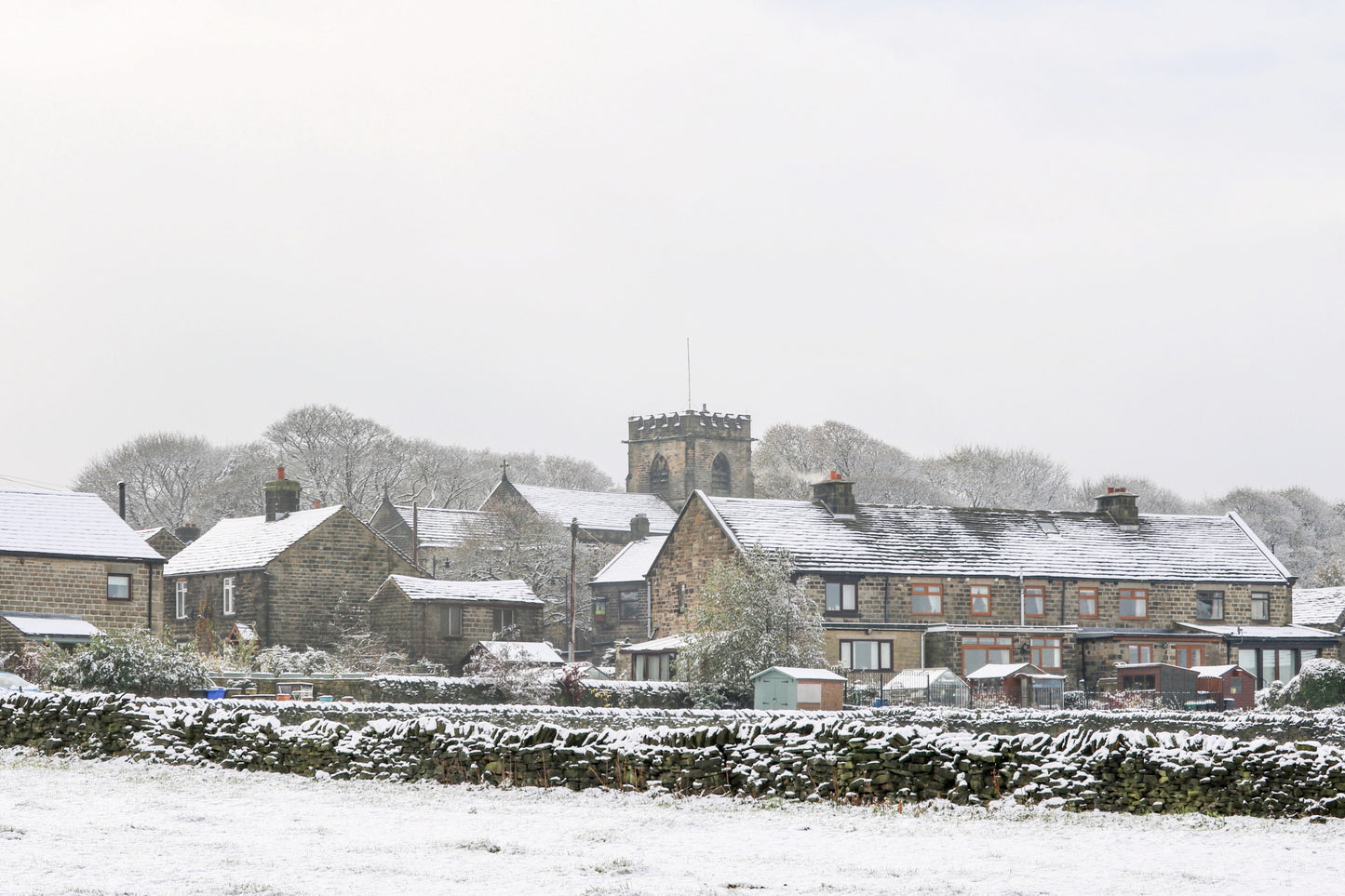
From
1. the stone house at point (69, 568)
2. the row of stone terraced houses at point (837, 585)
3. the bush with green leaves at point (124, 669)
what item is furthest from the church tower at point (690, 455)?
the bush with green leaves at point (124, 669)

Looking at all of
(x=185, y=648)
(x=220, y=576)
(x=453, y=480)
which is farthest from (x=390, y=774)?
(x=453, y=480)

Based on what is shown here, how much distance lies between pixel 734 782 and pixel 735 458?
Answer: 99564 mm

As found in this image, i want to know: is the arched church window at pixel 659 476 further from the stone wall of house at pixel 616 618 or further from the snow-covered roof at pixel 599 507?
the stone wall of house at pixel 616 618

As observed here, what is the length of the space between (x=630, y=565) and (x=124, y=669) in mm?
40693

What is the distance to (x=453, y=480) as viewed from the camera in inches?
4683

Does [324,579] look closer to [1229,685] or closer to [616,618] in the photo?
[616,618]

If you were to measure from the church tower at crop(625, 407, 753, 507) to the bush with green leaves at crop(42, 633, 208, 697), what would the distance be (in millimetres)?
73783

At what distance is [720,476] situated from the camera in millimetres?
120375

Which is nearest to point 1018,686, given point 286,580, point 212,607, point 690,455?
point 286,580

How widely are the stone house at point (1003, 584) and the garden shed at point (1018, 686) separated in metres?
3.46

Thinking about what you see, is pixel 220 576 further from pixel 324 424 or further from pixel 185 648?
pixel 324 424

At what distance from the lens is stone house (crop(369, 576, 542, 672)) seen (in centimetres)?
6556

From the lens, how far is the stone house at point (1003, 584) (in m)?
62.2

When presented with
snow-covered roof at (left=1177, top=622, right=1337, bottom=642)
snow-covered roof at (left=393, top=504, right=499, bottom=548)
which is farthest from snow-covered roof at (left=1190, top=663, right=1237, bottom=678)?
snow-covered roof at (left=393, top=504, right=499, bottom=548)
